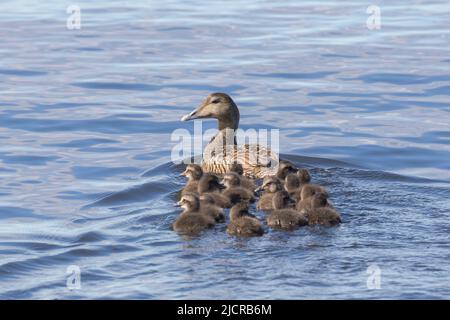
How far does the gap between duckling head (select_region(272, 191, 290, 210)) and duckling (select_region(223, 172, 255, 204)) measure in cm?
54

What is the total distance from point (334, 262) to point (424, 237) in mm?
1073

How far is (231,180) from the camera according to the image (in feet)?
38.0

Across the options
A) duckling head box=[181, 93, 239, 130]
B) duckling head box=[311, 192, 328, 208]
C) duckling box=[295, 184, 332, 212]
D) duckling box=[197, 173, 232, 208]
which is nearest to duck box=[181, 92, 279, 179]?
duckling head box=[181, 93, 239, 130]

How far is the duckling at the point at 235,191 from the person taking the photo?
36.7 feet

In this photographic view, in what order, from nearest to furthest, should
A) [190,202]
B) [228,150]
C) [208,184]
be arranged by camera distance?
[190,202], [208,184], [228,150]

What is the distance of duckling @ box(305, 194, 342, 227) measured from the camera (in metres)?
10.1

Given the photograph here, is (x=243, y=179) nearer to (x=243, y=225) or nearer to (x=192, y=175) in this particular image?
(x=192, y=175)

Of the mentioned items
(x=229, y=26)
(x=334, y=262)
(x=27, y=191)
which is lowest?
(x=334, y=262)

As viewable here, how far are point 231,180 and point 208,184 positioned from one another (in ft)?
0.91

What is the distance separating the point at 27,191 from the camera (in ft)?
39.6

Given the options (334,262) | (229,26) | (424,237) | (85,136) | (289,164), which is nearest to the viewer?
(334,262)

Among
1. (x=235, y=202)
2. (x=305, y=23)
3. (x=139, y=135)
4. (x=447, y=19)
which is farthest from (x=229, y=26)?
(x=235, y=202)

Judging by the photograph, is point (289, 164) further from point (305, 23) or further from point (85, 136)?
point (305, 23)

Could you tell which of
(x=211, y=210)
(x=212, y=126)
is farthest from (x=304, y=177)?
(x=212, y=126)
